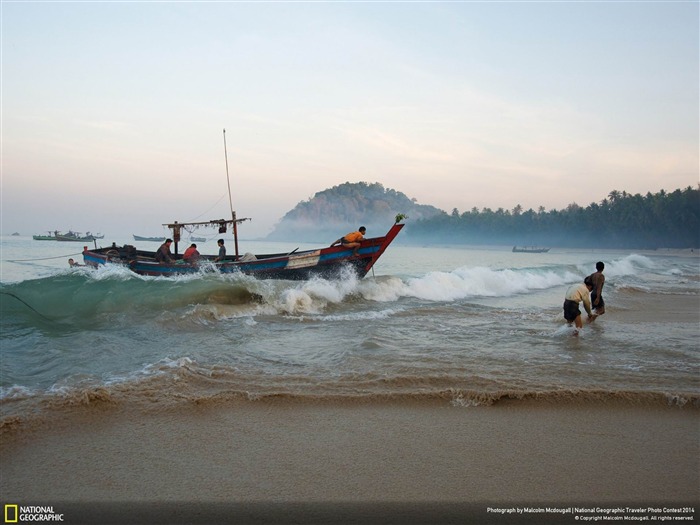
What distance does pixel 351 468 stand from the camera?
357cm

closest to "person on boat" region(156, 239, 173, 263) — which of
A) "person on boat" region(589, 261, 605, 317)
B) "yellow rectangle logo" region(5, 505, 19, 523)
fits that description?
"person on boat" region(589, 261, 605, 317)

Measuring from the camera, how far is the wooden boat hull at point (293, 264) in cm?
1677

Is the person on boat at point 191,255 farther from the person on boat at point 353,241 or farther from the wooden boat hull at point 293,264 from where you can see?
the person on boat at point 353,241

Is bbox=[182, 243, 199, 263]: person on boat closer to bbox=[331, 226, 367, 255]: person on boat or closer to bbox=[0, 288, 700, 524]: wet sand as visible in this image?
bbox=[331, 226, 367, 255]: person on boat

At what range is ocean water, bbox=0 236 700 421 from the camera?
211 inches

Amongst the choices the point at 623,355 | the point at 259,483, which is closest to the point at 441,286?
the point at 623,355

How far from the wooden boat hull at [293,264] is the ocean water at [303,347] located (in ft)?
3.70

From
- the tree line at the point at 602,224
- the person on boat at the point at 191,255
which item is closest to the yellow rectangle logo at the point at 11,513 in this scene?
the person on boat at the point at 191,255

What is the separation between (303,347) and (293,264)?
355 inches

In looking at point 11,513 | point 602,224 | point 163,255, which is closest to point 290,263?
point 163,255

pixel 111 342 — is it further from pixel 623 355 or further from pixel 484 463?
pixel 623 355

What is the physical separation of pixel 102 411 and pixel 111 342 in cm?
395

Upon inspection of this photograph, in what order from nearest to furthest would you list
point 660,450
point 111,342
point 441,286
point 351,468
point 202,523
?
1. point 202,523
2. point 351,468
3. point 660,450
4. point 111,342
5. point 441,286

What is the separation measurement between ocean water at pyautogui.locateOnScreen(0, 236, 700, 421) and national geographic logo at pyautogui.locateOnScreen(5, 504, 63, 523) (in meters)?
1.78
